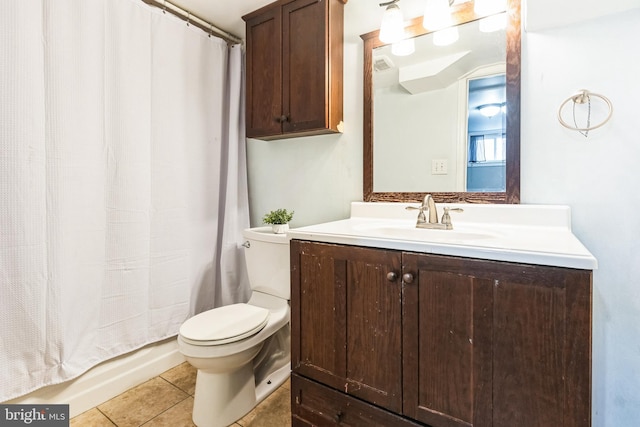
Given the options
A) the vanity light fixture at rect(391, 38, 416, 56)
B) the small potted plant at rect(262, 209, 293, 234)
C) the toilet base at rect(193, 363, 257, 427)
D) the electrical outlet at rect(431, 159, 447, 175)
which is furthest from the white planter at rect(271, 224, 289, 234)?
the vanity light fixture at rect(391, 38, 416, 56)

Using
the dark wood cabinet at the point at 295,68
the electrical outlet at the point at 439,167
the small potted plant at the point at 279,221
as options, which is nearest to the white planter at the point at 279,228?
the small potted plant at the point at 279,221

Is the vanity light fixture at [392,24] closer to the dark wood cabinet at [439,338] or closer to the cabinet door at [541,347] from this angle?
the dark wood cabinet at [439,338]

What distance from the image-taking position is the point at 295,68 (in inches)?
61.1

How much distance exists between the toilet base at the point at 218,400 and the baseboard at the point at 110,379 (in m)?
0.46

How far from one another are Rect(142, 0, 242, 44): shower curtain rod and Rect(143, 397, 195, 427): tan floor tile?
2.03 m

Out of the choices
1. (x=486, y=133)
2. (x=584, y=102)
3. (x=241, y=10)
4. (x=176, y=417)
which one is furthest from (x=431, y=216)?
(x=241, y=10)

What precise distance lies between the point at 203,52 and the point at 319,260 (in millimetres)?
1527

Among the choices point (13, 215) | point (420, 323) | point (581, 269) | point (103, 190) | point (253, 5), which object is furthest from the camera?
point (253, 5)

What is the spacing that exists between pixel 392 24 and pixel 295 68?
0.51m

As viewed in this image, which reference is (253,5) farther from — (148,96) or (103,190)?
(103,190)

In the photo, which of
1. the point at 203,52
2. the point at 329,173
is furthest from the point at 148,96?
the point at 329,173

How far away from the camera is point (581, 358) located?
66cm

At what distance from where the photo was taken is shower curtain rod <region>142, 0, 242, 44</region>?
161 centimetres

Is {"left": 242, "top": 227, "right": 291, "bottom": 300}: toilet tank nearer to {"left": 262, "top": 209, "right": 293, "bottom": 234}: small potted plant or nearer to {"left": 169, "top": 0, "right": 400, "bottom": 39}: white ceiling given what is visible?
{"left": 262, "top": 209, "right": 293, "bottom": 234}: small potted plant
